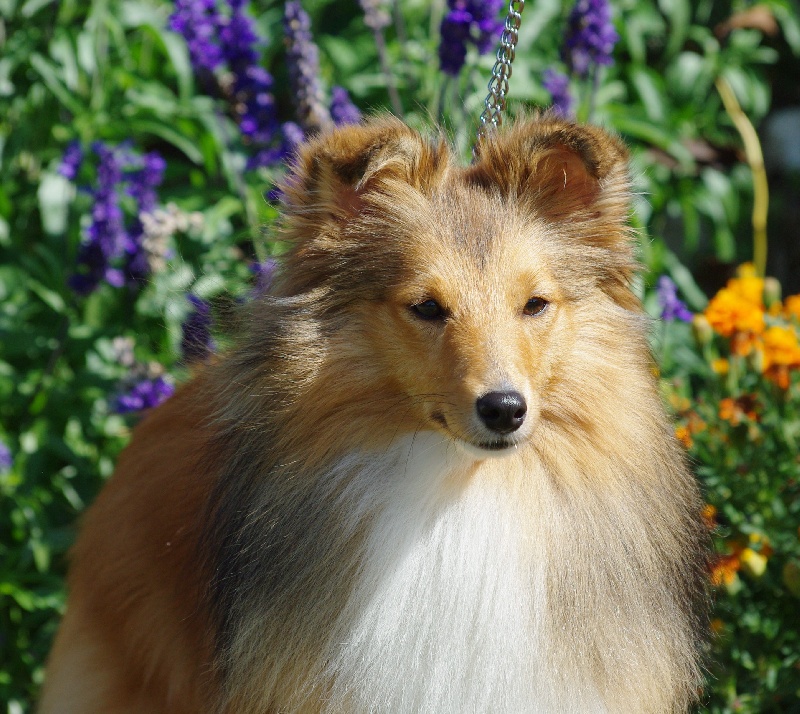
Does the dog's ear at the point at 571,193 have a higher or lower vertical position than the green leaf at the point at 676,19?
lower

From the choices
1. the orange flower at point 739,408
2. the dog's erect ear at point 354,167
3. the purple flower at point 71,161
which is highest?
the dog's erect ear at point 354,167

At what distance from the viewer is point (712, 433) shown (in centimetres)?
390

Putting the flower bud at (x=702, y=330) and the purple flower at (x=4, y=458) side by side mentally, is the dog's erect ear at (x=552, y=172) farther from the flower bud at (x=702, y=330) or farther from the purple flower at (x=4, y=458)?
the purple flower at (x=4, y=458)

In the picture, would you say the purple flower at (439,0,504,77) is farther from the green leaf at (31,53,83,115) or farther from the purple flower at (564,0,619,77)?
the green leaf at (31,53,83,115)

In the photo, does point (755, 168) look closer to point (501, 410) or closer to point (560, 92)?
point (560, 92)

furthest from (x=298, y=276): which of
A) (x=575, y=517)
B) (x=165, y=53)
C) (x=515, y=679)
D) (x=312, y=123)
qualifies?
(x=165, y=53)

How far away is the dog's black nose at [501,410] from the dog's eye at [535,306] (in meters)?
0.29

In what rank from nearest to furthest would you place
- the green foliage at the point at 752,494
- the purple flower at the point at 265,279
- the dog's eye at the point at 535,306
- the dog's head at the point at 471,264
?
the dog's head at the point at 471,264 < the dog's eye at the point at 535,306 < the purple flower at the point at 265,279 < the green foliage at the point at 752,494

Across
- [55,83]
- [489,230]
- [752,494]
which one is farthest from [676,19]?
[489,230]

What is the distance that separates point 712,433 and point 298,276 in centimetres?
200

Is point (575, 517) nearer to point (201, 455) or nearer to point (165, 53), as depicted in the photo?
point (201, 455)

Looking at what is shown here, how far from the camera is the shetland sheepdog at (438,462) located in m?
2.57

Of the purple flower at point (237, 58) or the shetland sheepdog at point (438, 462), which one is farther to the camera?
the purple flower at point (237, 58)

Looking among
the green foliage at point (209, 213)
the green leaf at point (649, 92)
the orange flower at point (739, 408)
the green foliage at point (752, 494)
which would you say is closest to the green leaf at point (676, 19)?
the green foliage at point (209, 213)
